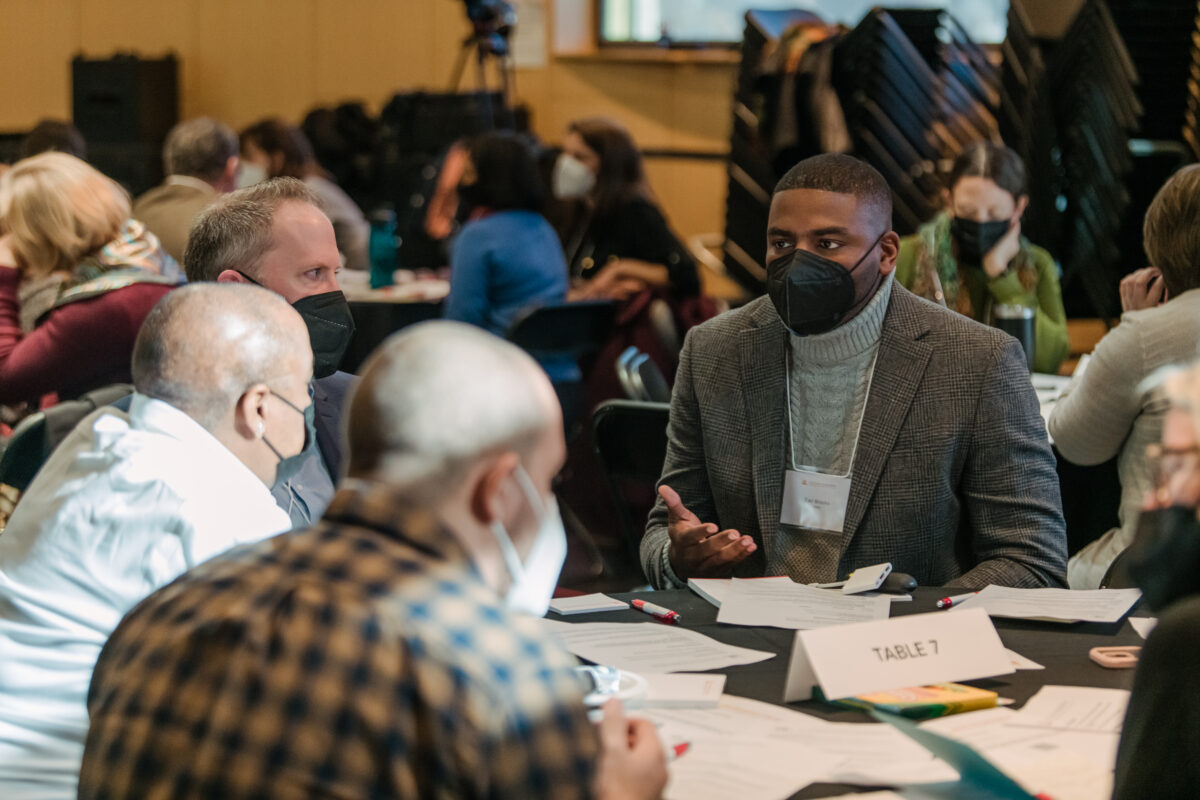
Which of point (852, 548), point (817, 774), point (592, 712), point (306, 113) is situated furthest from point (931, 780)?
point (306, 113)

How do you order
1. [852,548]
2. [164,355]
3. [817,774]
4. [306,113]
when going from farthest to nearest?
[306,113] → [852,548] → [164,355] → [817,774]

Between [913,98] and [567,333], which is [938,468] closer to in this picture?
[567,333]

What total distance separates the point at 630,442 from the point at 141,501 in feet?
5.78

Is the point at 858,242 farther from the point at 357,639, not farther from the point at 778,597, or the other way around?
the point at 357,639

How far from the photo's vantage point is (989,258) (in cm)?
433

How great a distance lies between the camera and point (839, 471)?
2.46 meters

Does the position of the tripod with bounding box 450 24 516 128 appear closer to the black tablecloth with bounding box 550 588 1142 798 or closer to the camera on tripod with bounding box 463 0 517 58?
the camera on tripod with bounding box 463 0 517 58

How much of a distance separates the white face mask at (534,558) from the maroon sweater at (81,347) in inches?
104

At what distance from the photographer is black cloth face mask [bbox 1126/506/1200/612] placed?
3.68 ft

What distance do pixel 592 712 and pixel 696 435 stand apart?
113cm

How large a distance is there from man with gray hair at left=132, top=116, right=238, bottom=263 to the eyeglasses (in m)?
4.53

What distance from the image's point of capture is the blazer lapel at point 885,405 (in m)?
2.38

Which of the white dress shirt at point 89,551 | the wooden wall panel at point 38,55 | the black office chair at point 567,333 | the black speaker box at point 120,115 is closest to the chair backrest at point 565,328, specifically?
the black office chair at point 567,333

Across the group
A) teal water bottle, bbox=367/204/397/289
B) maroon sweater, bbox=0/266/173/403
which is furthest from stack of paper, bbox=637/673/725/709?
teal water bottle, bbox=367/204/397/289
